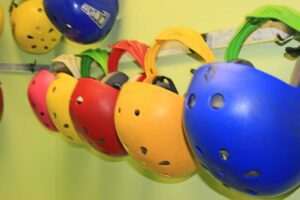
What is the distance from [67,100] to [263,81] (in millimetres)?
429

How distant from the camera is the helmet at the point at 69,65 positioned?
0.83 metres

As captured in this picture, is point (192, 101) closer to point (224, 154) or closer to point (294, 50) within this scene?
point (224, 154)

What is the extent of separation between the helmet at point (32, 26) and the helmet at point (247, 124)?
2.38 ft

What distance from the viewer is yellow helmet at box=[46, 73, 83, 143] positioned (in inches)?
28.9

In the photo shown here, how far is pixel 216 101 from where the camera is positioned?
42 centimetres

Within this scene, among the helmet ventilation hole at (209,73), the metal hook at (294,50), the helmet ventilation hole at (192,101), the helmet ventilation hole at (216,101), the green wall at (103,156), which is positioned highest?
the metal hook at (294,50)

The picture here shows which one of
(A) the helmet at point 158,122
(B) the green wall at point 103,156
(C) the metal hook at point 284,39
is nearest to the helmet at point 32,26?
(B) the green wall at point 103,156

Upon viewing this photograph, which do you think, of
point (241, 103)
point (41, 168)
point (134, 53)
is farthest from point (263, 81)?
point (41, 168)

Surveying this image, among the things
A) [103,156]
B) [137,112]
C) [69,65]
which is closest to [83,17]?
[69,65]

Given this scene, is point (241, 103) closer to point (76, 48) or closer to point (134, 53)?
point (134, 53)

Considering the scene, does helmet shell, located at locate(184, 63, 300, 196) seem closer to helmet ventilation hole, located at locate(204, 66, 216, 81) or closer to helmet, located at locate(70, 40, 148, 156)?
helmet ventilation hole, located at locate(204, 66, 216, 81)

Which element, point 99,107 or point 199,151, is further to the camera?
point 99,107

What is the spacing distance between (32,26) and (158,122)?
0.66 meters

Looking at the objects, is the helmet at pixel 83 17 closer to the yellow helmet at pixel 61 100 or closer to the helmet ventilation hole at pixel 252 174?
the yellow helmet at pixel 61 100
